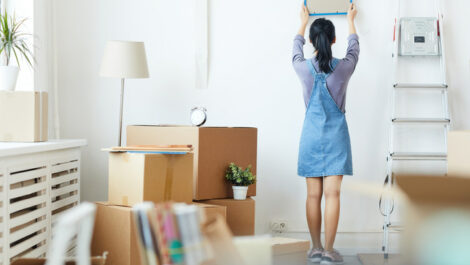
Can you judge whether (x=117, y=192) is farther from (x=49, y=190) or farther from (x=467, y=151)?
(x=467, y=151)

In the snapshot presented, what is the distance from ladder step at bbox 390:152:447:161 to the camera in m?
4.55

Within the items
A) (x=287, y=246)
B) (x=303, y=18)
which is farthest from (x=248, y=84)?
(x=287, y=246)

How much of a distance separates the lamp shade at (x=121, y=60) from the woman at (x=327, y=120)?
3.39ft

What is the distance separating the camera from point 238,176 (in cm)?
383

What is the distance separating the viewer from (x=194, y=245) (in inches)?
65.3

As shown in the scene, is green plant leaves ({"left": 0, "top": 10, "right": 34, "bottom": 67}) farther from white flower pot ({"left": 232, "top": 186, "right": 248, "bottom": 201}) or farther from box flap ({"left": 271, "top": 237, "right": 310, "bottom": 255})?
box flap ({"left": 271, "top": 237, "right": 310, "bottom": 255})

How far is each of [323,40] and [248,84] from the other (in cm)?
76

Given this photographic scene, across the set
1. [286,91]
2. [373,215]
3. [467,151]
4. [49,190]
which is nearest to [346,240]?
[373,215]

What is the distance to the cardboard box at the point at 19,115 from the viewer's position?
132 inches

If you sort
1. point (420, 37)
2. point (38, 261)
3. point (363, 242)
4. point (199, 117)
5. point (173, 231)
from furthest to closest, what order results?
1. point (363, 242)
2. point (420, 37)
3. point (199, 117)
4. point (38, 261)
5. point (173, 231)

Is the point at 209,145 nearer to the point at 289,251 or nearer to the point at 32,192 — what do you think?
the point at 289,251

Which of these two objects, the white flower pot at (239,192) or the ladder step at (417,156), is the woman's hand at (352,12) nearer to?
the ladder step at (417,156)

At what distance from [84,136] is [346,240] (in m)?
2.05

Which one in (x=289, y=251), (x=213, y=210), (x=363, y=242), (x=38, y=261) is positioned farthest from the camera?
(x=363, y=242)
